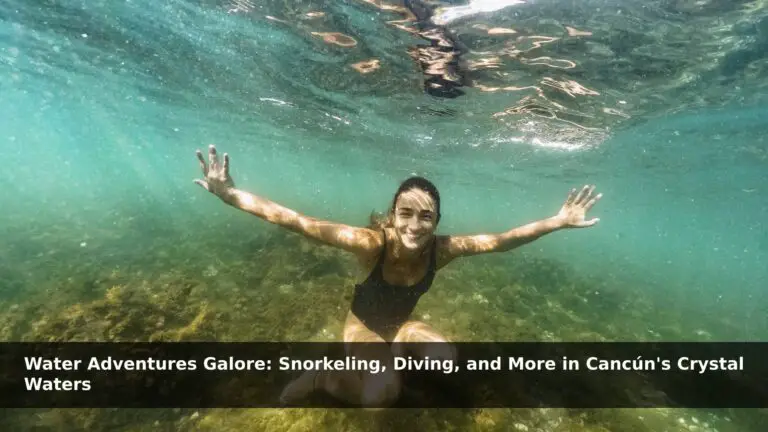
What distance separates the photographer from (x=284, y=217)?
4480 millimetres

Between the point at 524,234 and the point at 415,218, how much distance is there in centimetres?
188

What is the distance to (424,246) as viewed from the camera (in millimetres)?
4785

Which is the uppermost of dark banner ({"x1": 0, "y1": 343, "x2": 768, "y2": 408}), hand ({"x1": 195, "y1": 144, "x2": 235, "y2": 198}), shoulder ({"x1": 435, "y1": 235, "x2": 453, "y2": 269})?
hand ({"x1": 195, "y1": 144, "x2": 235, "y2": 198})

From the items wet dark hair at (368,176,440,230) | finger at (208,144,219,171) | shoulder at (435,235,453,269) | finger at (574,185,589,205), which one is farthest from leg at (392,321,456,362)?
finger at (208,144,219,171)

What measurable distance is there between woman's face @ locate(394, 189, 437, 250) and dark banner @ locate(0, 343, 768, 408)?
5.66 feet

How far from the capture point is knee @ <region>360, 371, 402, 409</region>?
16.5ft

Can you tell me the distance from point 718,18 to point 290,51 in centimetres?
1101

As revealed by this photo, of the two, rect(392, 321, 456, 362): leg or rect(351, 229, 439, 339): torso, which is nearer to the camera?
rect(351, 229, 439, 339): torso

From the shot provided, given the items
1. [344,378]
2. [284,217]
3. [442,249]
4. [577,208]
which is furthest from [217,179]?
[577,208]

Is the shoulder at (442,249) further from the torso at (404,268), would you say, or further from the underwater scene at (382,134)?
the underwater scene at (382,134)

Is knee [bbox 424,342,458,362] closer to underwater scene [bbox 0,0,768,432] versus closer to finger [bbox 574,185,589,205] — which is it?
underwater scene [bbox 0,0,768,432]

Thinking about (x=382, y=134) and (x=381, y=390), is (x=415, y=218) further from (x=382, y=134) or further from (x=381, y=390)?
A: (x=382, y=134)

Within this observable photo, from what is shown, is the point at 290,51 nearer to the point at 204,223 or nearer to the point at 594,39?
the point at 594,39

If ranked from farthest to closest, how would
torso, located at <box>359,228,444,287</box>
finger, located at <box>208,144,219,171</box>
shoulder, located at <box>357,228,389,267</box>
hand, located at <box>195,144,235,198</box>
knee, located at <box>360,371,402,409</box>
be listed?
knee, located at <box>360,371,402,409</box>
torso, located at <box>359,228,444,287</box>
shoulder, located at <box>357,228,389,267</box>
hand, located at <box>195,144,235,198</box>
finger, located at <box>208,144,219,171</box>
